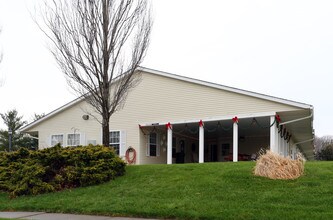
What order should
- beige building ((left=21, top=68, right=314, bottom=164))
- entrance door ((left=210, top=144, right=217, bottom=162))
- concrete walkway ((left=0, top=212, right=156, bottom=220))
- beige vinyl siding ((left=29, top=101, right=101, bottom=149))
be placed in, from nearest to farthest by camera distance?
concrete walkway ((left=0, top=212, right=156, bottom=220))
beige building ((left=21, top=68, right=314, bottom=164))
beige vinyl siding ((left=29, top=101, right=101, bottom=149))
entrance door ((left=210, top=144, right=217, bottom=162))


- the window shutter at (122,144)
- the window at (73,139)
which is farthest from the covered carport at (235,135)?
the window at (73,139)

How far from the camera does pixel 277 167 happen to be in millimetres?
9227

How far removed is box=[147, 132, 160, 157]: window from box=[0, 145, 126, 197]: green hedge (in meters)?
8.82

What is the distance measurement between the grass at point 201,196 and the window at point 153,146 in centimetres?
943

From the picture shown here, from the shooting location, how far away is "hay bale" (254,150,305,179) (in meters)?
9.09

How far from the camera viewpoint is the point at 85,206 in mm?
8766

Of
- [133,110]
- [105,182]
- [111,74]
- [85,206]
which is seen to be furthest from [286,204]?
[133,110]

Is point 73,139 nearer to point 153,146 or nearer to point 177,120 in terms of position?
point 153,146

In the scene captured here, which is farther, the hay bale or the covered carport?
the covered carport

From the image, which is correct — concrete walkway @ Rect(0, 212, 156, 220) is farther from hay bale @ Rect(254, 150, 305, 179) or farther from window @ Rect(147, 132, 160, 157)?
window @ Rect(147, 132, 160, 157)

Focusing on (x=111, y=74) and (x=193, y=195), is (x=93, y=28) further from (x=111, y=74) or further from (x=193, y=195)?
(x=193, y=195)

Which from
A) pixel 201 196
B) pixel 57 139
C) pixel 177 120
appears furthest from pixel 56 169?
pixel 57 139

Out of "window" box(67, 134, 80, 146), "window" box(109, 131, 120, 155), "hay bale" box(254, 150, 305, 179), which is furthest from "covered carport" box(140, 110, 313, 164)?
"hay bale" box(254, 150, 305, 179)

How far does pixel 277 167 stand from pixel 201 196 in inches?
85.8
